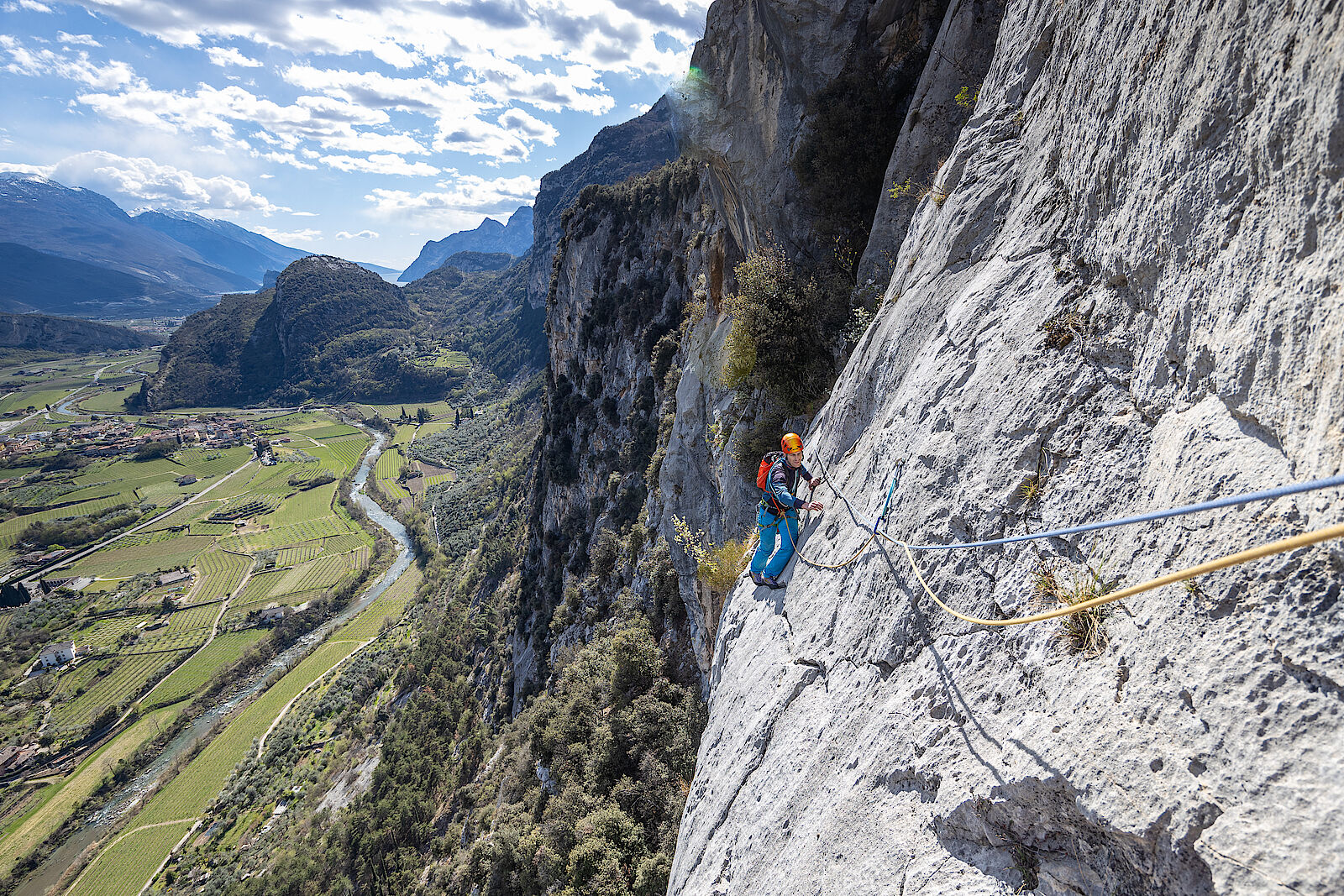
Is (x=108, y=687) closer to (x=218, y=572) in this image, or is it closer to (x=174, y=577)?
(x=218, y=572)

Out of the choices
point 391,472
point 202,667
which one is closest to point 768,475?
point 202,667

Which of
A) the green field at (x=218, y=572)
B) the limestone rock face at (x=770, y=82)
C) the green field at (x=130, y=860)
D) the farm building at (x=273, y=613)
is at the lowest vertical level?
the green field at (x=130, y=860)

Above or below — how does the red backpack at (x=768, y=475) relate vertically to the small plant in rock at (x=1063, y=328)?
below

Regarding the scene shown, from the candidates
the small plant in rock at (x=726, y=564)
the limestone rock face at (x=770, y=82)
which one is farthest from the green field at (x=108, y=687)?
the limestone rock face at (x=770, y=82)

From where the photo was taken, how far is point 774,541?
879 centimetres

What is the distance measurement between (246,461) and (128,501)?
28014 mm

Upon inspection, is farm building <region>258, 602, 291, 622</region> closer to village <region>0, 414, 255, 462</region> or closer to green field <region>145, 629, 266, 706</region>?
green field <region>145, 629, 266, 706</region>

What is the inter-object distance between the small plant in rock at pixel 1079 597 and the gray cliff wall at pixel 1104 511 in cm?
5

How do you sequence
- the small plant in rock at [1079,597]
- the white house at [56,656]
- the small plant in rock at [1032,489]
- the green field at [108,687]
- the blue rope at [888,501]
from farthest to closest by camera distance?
the white house at [56,656] → the green field at [108,687] → the blue rope at [888,501] → the small plant in rock at [1032,489] → the small plant in rock at [1079,597]

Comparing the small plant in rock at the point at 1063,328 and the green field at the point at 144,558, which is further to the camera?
the green field at the point at 144,558

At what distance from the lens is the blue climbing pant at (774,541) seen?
8453 mm

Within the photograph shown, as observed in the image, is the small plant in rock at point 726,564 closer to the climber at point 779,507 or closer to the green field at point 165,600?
the climber at point 779,507

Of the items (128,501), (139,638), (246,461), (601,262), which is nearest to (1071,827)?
(601,262)

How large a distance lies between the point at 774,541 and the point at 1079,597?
5.35 meters
